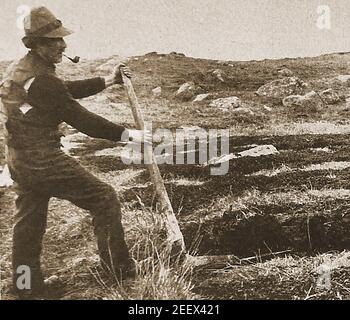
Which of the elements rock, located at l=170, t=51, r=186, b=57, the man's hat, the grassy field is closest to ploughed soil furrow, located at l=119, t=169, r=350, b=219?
the grassy field

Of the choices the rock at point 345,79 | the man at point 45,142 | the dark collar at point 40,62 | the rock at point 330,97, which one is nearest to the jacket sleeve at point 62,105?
the man at point 45,142

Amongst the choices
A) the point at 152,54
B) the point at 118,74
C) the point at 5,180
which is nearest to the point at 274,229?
the point at 118,74

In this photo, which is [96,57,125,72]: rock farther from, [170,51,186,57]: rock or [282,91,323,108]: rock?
[282,91,323,108]: rock

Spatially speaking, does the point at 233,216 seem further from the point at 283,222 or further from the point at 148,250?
the point at 148,250

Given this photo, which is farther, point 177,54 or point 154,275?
point 177,54

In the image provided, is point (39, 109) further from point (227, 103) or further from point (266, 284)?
point (266, 284)

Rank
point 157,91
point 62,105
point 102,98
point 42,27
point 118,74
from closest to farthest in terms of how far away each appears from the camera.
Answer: point 62,105 < point 42,27 < point 118,74 < point 102,98 < point 157,91

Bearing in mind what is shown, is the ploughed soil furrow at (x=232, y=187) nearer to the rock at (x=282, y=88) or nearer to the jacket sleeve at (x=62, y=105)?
the rock at (x=282, y=88)
